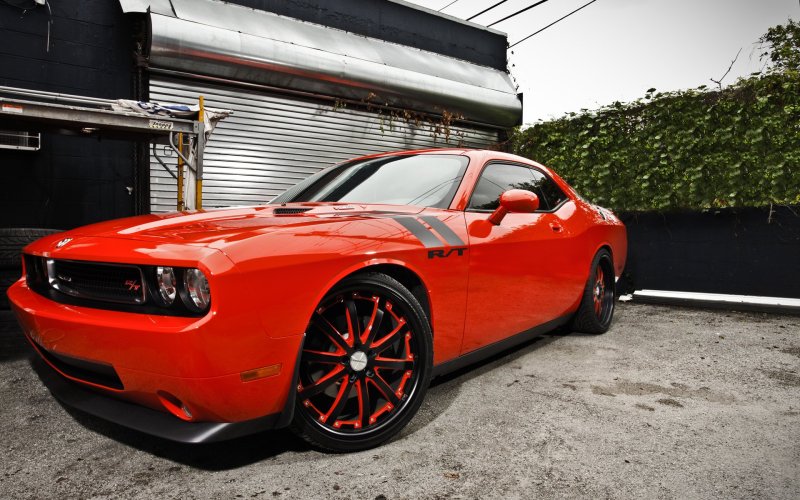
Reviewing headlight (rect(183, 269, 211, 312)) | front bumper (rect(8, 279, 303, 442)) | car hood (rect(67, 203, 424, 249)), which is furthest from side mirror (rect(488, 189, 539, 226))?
headlight (rect(183, 269, 211, 312))

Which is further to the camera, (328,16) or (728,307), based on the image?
(328,16)

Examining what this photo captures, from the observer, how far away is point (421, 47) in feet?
31.1

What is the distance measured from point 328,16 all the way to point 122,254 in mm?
7419

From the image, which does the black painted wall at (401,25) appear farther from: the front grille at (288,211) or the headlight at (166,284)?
the headlight at (166,284)

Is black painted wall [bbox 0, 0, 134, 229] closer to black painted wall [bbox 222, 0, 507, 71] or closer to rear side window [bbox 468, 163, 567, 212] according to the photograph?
black painted wall [bbox 222, 0, 507, 71]

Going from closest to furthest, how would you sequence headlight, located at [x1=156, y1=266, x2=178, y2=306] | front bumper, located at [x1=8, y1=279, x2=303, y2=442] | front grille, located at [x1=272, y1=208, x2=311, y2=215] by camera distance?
front bumper, located at [x1=8, y1=279, x2=303, y2=442]
headlight, located at [x1=156, y1=266, x2=178, y2=306]
front grille, located at [x1=272, y1=208, x2=311, y2=215]

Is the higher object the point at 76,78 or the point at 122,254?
the point at 76,78

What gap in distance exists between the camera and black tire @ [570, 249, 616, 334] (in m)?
3.91

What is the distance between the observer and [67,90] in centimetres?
611

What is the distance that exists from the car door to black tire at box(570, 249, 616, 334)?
0.70ft

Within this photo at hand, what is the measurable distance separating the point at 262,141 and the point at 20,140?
267 cm

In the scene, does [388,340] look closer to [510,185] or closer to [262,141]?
[510,185]

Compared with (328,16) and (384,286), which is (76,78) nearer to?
(328,16)

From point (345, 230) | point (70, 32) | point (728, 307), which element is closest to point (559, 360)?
point (345, 230)
